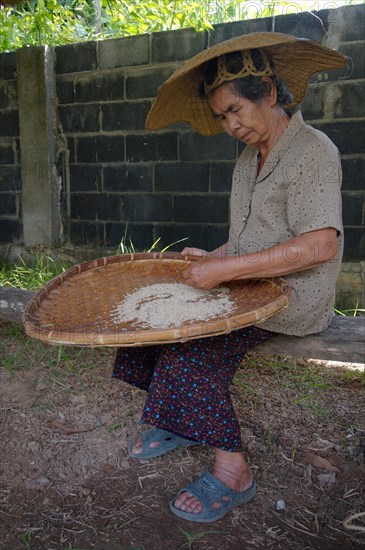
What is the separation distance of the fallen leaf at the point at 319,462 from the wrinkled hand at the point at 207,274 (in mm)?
768

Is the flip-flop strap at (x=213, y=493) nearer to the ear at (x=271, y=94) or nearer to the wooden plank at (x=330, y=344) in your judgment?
the wooden plank at (x=330, y=344)

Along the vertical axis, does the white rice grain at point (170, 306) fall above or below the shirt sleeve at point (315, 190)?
below

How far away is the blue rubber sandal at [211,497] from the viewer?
1550 mm

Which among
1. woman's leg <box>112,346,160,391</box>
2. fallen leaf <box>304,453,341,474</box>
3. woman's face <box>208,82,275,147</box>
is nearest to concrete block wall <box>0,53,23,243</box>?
woman's leg <box>112,346,160,391</box>

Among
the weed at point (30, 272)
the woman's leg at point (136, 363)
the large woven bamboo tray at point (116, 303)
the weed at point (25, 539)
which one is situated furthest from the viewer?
the weed at point (30, 272)

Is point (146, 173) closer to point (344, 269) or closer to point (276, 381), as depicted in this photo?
point (344, 269)

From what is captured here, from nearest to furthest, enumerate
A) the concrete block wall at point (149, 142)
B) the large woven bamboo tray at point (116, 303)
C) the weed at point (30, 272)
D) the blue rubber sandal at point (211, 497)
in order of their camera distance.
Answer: the large woven bamboo tray at point (116, 303)
the blue rubber sandal at point (211, 497)
the concrete block wall at point (149, 142)
the weed at point (30, 272)

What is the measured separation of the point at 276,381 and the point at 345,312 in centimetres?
83

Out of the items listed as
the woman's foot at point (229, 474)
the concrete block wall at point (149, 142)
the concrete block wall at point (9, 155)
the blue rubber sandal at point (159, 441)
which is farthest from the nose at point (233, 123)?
the concrete block wall at point (9, 155)

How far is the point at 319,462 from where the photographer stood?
182cm

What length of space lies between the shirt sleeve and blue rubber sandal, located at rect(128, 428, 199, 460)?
0.93 metres

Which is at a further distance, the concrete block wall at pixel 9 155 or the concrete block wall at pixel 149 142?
the concrete block wall at pixel 9 155

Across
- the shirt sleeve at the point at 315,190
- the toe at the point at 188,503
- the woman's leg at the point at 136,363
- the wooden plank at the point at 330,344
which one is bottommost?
the toe at the point at 188,503

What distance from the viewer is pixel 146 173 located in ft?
11.7
